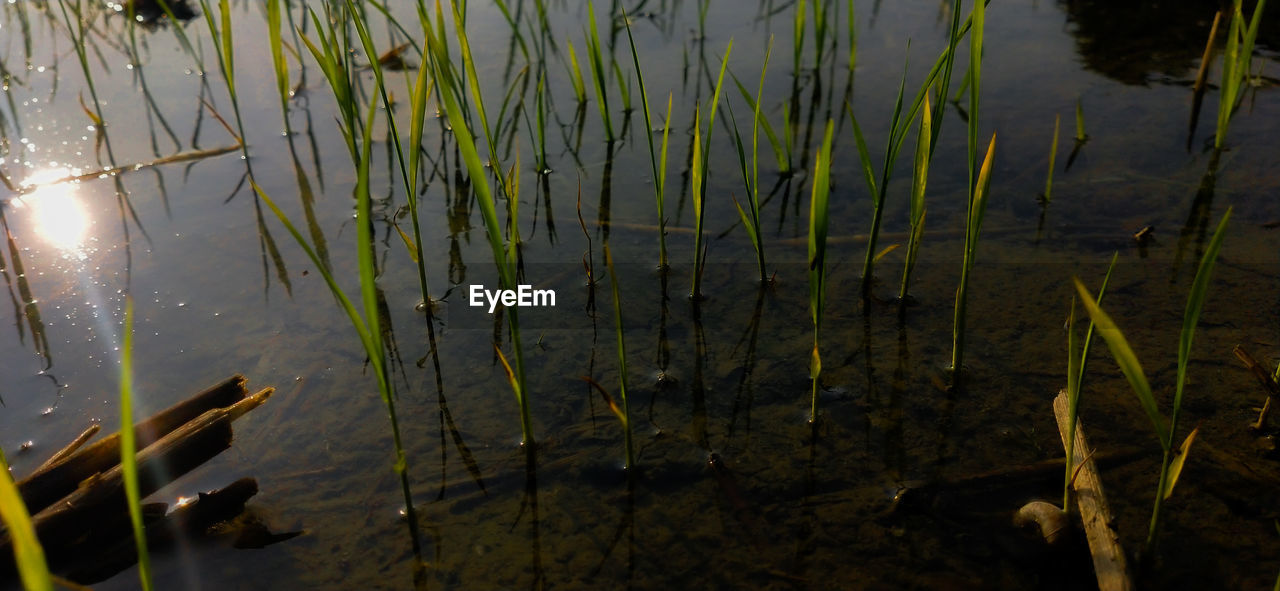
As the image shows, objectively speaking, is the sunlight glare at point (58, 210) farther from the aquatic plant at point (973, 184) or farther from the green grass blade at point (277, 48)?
the aquatic plant at point (973, 184)

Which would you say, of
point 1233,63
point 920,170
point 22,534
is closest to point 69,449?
point 22,534

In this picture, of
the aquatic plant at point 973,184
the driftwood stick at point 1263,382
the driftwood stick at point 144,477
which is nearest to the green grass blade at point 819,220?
the aquatic plant at point 973,184

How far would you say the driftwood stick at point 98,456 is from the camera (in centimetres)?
149

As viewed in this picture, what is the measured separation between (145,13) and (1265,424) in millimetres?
4989

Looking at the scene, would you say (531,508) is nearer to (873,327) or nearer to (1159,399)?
(873,327)

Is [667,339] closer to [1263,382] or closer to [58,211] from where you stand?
[1263,382]

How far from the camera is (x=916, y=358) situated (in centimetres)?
196

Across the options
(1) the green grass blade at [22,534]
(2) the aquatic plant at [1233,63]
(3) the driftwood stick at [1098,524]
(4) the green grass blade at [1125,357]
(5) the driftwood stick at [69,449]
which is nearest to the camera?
(1) the green grass blade at [22,534]

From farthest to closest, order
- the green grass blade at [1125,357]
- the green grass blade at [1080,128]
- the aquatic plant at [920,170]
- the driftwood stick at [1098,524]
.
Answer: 1. the green grass blade at [1080,128]
2. the aquatic plant at [920,170]
3. the driftwood stick at [1098,524]
4. the green grass blade at [1125,357]

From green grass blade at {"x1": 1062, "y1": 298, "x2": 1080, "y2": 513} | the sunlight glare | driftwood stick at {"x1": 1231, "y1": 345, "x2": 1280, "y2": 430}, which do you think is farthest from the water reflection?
driftwood stick at {"x1": 1231, "y1": 345, "x2": 1280, "y2": 430}

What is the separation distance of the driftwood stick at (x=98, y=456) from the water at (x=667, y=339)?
0.15 m

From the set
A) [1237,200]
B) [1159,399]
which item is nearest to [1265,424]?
[1159,399]

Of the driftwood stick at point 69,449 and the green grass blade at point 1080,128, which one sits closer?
the driftwood stick at point 69,449

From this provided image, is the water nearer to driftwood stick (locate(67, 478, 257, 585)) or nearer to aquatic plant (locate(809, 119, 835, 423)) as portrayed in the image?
driftwood stick (locate(67, 478, 257, 585))
